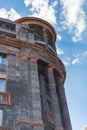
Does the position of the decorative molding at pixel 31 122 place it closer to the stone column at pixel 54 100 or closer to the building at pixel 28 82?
the building at pixel 28 82

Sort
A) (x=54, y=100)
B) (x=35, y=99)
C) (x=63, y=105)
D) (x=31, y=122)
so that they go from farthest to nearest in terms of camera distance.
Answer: (x=63, y=105), (x=54, y=100), (x=35, y=99), (x=31, y=122)

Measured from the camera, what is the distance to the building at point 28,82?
85.9ft

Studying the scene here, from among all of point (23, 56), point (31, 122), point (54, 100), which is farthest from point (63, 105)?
point (31, 122)

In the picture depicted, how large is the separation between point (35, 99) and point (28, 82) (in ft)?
8.33

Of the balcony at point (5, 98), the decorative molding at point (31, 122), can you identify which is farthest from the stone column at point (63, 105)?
the balcony at point (5, 98)

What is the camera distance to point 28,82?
2962cm

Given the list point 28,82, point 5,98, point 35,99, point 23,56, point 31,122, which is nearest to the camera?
point 31,122

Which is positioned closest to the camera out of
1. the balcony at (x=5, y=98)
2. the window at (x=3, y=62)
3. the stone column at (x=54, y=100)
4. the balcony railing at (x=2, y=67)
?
the balcony at (x=5, y=98)

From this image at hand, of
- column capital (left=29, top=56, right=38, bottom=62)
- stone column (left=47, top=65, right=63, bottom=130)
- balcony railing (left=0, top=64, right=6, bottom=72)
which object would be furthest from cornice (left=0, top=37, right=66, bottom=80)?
balcony railing (left=0, top=64, right=6, bottom=72)

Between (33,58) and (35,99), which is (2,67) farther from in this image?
(35,99)

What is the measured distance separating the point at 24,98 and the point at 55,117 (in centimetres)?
470

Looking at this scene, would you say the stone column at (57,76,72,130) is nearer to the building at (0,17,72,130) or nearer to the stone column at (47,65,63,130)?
the building at (0,17,72,130)

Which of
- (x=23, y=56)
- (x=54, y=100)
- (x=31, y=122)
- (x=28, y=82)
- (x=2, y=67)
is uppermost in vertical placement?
(x=23, y=56)

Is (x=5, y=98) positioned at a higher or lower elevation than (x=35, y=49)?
lower
